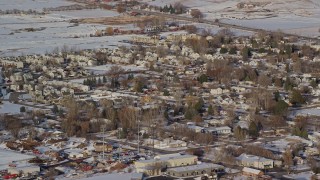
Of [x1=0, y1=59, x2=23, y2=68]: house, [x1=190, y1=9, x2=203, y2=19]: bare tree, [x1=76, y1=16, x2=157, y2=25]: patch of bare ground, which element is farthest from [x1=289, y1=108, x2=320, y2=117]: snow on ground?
[x1=190, y1=9, x2=203, y2=19]: bare tree

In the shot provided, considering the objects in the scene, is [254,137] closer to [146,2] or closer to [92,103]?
[92,103]

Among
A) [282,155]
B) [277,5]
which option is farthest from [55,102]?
[277,5]

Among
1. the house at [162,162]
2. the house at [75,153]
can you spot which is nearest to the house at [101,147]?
the house at [75,153]

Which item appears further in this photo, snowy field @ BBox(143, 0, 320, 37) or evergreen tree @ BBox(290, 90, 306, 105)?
snowy field @ BBox(143, 0, 320, 37)

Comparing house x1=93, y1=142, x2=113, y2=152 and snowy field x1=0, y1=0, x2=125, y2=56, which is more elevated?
snowy field x1=0, y1=0, x2=125, y2=56

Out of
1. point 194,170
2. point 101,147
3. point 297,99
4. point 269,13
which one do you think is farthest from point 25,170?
point 269,13

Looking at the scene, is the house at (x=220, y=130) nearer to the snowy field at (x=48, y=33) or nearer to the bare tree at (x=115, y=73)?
the bare tree at (x=115, y=73)

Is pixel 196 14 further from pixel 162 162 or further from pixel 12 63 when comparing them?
pixel 162 162

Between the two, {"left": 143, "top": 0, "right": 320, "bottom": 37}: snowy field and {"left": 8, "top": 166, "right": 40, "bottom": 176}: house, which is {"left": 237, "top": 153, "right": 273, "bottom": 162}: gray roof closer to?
{"left": 8, "top": 166, "right": 40, "bottom": 176}: house
